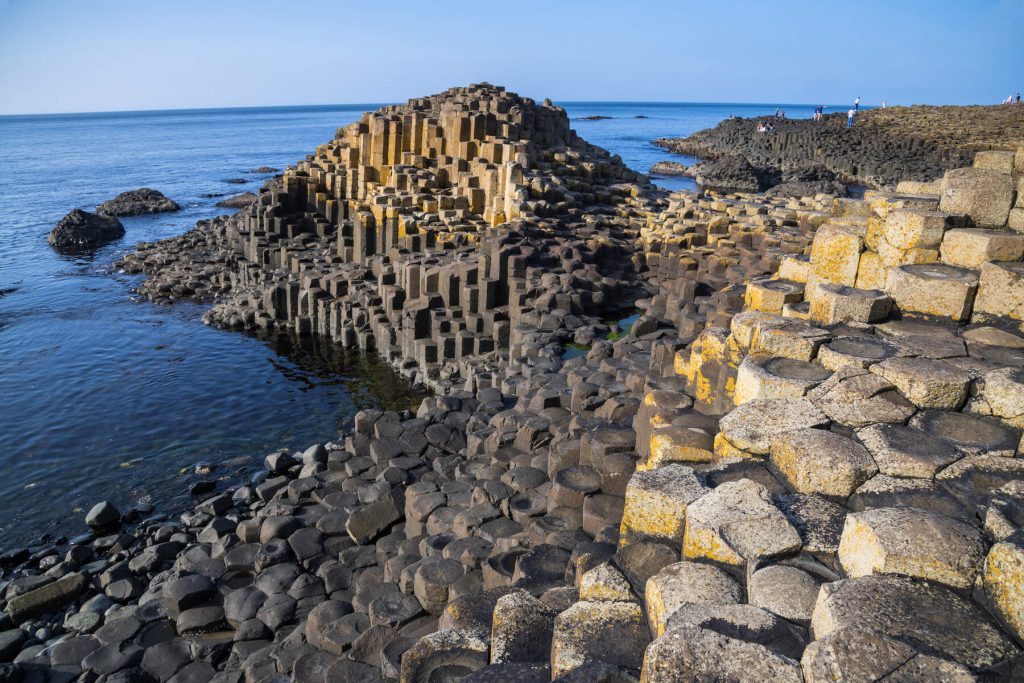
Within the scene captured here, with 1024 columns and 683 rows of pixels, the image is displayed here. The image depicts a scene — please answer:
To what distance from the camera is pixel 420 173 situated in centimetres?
2364

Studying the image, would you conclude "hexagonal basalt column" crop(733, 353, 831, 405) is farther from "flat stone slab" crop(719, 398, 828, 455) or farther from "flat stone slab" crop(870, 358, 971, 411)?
"flat stone slab" crop(870, 358, 971, 411)

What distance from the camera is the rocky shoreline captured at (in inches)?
129

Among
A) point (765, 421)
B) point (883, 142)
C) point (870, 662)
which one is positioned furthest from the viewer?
point (883, 142)

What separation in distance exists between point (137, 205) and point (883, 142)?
179 feet

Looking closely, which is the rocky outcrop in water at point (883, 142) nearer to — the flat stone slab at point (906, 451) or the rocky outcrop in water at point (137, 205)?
the flat stone slab at point (906, 451)

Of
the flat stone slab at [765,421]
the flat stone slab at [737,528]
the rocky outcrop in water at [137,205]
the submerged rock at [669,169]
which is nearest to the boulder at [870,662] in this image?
the flat stone slab at [737,528]

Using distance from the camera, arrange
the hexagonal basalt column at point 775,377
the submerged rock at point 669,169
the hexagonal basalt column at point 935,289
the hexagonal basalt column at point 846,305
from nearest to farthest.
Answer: the hexagonal basalt column at point 775,377
the hexagonal basalt column at point 935,289
the hexagonal basalt column at point 846,305
the submerged rock at point 669,169

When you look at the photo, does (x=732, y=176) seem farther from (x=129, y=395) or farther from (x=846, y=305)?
(x=846, y=305)

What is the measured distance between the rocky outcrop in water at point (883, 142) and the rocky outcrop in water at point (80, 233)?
44579mm

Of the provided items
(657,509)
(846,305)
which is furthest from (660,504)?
(846,305)

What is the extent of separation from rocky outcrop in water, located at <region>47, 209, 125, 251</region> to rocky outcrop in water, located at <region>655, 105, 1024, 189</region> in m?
44.6

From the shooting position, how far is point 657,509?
4.57 meters

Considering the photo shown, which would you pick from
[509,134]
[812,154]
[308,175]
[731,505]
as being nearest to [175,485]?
[731,505]

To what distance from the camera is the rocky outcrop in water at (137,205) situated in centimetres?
4300
